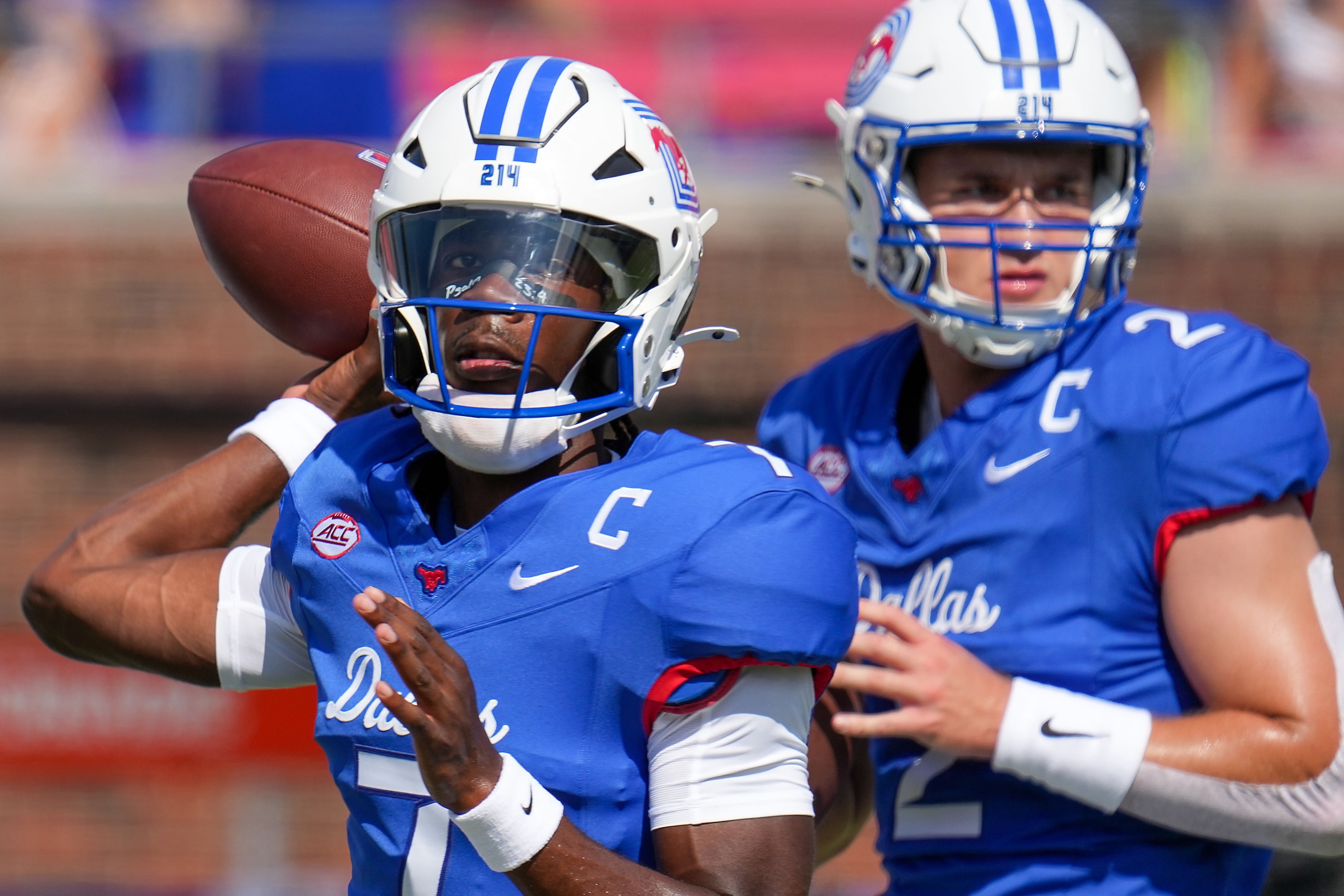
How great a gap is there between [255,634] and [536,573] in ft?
1.63

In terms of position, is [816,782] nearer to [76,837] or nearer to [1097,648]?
[1097,648]

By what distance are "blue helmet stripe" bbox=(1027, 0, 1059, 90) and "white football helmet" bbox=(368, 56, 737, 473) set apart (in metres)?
0.75

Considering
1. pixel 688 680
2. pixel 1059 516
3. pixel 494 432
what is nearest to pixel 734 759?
pixel 688 680

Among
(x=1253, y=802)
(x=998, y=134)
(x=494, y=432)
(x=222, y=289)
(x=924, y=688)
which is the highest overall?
(x=998, y=134)

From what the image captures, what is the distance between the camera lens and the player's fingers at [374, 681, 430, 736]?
1536mm

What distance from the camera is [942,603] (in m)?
2.45

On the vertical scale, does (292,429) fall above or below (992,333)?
below

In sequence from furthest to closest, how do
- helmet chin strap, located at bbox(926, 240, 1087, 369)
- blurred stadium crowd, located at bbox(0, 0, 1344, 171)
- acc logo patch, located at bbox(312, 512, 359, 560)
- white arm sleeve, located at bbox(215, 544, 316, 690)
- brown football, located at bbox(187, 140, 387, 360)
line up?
blurred stadium crowd, located at bbox(0, 0, 1344, 171) < helmet chin strap, located at bbox(926, 240, 1087, 369) < brown football, located at bbox(187, 140, 387, 360) < white arm sleeve, located at bbox(215, 544, 316, 690) < acc logo patch, located at bbox(312, 512, 359, 560)

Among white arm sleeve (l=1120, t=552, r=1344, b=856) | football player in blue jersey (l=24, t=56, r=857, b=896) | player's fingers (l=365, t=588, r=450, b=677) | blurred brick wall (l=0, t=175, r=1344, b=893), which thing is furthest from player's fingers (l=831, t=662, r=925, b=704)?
blurred brick wall (l=0, t=175, r=1344, b=893)

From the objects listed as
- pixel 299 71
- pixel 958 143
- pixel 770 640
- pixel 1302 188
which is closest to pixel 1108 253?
pixel 958 143

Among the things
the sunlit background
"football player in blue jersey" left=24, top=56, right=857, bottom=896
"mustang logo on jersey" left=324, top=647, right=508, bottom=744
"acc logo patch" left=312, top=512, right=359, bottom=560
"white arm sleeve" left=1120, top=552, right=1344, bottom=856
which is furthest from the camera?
the sunlit background

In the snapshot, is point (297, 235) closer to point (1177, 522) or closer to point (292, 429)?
point (292, 429)

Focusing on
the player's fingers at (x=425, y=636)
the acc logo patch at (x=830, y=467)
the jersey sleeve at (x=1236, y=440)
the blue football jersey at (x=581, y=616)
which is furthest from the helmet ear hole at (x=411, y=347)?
the jersey sleeve at (x=1236, y=440)

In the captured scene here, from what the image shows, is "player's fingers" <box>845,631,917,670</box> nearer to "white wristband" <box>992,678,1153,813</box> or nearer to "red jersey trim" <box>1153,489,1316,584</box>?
"white wristband" <box>992,678,1153,813</box>
